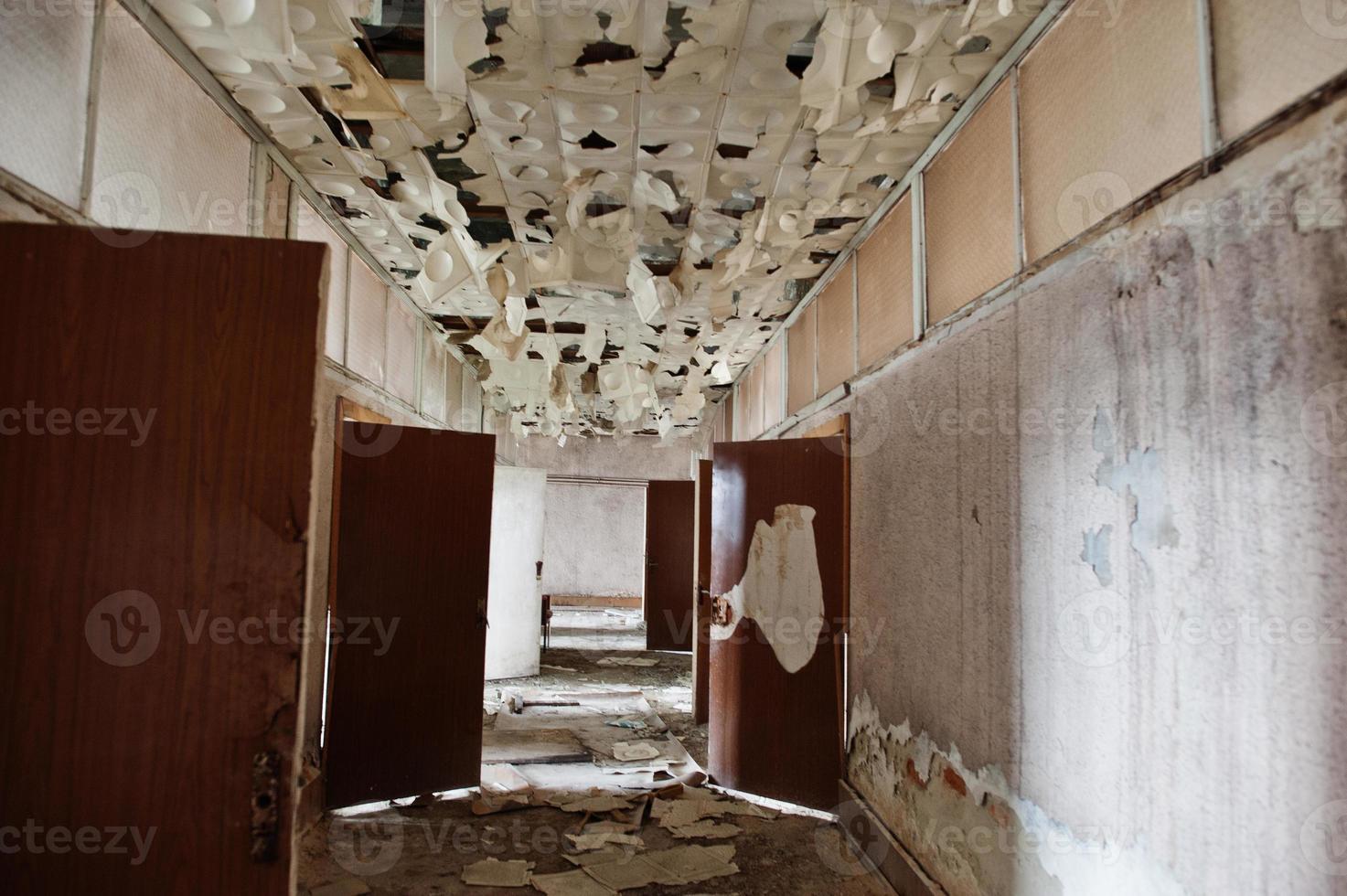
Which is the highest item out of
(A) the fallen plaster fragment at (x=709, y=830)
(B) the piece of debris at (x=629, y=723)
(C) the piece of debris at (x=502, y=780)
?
(C) the piece of debris at (x=502, y=780)

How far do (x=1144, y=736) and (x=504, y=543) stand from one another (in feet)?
18.9

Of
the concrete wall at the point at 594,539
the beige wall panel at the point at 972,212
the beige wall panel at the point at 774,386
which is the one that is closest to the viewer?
the beige wall panel at the point at 972,212

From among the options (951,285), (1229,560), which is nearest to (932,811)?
(1229,560)

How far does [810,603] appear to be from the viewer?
12.4 ft

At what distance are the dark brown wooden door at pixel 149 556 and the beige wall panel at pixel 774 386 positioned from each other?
12.8 ft

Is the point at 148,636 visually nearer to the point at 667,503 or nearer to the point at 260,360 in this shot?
the point at 260,360

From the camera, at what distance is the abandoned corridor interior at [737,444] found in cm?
137

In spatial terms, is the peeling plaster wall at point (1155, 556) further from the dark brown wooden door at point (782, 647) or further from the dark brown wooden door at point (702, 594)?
the dark brown wooden door at point (702, 594)

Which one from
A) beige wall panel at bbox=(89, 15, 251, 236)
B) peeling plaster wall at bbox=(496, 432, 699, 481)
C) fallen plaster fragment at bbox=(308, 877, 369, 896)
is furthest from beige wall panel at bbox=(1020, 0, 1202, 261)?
peeling plaster wall at bbox=(496, 432, 699, 481)

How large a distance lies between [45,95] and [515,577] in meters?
5.41

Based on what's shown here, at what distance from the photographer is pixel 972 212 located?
246 cm

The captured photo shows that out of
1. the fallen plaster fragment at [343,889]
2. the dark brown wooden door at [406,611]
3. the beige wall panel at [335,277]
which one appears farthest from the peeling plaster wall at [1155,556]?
the beige wall panel at [335,277]

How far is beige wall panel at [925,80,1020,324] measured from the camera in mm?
2240

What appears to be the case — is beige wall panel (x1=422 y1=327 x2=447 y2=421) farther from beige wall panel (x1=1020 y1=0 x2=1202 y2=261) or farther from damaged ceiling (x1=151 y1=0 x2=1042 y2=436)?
beige wall panel (x1=1020 y1=0 x2=1202 y2=261)
